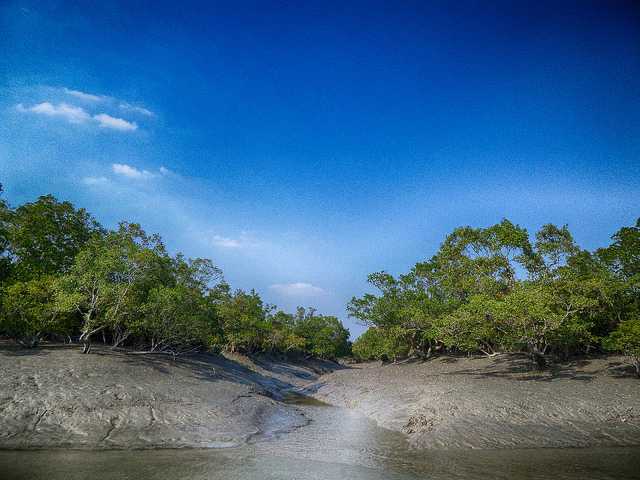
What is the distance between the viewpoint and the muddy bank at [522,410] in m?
15.4

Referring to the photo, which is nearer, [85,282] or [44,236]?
[85,282]

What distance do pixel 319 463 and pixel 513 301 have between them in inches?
746

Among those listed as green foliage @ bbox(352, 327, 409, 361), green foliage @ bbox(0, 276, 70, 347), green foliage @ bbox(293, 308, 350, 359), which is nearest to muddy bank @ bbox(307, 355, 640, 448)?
green foliage @ bbox(352, 327, 409, 361)

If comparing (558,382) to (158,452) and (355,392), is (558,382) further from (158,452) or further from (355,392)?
(158,452)

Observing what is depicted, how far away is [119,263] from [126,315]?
4787mm

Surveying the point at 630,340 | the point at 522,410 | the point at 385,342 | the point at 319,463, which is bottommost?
the point at 319,463

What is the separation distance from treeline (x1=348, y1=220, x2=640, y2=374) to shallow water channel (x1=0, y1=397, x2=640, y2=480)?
40.5 feet

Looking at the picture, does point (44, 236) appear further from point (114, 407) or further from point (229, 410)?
point (229, 410)

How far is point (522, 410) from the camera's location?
59.0 ft

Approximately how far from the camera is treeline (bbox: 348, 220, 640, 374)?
1015 inches

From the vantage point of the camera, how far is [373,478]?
1072cm

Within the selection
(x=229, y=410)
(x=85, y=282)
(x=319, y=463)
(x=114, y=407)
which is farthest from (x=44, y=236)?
(x=319, y=463)

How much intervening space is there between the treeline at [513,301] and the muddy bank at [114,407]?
16892 mm

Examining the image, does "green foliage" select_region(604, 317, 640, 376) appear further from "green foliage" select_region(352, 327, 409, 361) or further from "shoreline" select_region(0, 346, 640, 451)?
"green foliage" select_region(352, 327, 409, 361)
